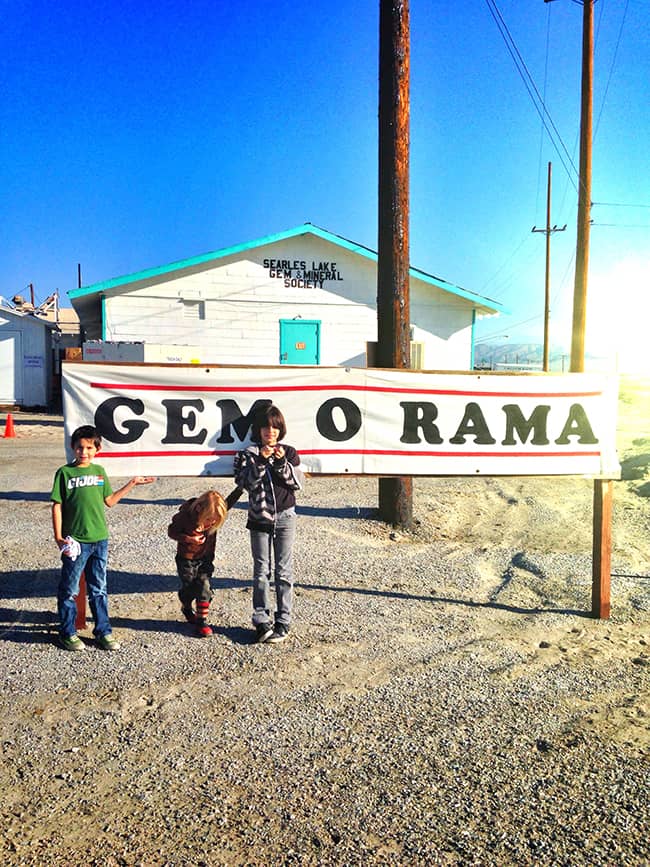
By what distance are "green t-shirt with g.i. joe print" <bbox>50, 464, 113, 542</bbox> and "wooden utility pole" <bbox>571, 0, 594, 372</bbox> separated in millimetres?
12947

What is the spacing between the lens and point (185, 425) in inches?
189

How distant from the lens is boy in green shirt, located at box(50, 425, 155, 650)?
4188 mm

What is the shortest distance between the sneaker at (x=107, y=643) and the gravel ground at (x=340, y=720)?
0.05 m

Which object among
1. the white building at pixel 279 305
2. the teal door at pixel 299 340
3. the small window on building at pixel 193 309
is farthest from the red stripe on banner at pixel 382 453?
the small window on building at pixel 193 309

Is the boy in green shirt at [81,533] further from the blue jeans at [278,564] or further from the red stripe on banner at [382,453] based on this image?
Answer: the blue jeans at [278,564]

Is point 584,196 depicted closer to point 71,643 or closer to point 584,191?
point 584,191

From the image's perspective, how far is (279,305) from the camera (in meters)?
19.0

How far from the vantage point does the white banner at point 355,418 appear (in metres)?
4.72

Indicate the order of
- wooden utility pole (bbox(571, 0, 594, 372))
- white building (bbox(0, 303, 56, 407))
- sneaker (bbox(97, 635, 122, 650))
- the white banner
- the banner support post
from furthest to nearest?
white building (bbox(0, 303, 56, 407)) < wooden utility pole (bbox(571, 0, 594, 372)) < the banner support post < the white banner < sneaker (bbox(97, 635, 122, 650))

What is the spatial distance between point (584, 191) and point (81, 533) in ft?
46.8

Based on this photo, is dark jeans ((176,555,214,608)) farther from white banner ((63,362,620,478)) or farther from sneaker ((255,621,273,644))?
white banner ((63,362,620,478))

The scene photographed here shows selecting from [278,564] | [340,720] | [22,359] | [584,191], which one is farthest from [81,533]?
[22,359]

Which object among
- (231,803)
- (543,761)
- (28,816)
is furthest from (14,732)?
(543,761)

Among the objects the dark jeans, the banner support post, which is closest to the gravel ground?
the banner support post
